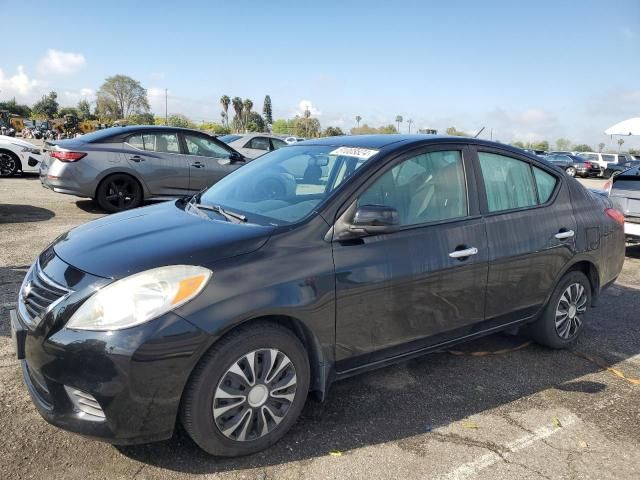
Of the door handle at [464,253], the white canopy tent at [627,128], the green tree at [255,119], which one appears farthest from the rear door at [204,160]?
the green tree at [255,119]

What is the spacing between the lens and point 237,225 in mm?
2957

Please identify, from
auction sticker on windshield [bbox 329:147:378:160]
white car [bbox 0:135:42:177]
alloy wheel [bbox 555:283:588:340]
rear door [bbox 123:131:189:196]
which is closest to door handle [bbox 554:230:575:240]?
alloy wheel [bbox 555:283:588:340]

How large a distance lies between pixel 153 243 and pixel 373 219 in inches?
46.2

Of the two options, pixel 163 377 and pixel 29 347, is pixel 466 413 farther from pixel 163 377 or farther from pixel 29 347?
pixel 29 347

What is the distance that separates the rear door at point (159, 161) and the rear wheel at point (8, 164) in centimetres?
573

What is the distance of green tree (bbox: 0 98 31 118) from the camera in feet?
287

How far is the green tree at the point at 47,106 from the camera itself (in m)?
92.2

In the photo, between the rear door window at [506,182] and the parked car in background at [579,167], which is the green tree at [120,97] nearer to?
the parked car in background at [579,167]

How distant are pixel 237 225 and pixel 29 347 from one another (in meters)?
1.18

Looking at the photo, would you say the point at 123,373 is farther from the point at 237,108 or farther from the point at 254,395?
the point at 237,108

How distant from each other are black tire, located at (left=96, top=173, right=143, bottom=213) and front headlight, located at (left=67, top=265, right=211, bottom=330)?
22.2ft

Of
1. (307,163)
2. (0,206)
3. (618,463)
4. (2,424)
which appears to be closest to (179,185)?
(0,206)

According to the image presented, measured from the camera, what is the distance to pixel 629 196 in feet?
25.6

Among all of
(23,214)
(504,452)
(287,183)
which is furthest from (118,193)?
(504,452)
